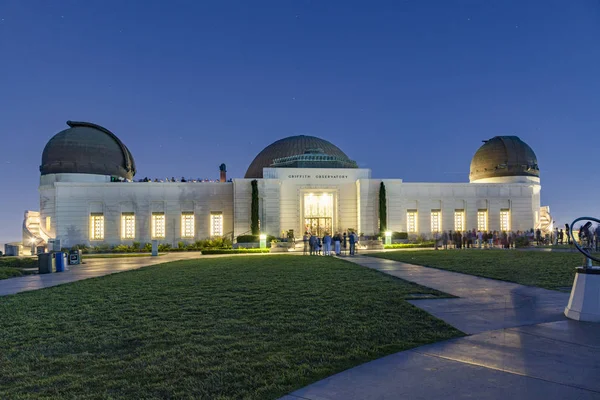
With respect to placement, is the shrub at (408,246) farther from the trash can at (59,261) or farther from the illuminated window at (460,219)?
the trash can at (59,261)

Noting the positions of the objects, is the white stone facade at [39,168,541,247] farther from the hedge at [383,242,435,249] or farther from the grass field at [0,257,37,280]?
the grass field at [0,257,37,280]

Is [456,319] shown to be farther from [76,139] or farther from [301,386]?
[76,139]

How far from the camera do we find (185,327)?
654 cm

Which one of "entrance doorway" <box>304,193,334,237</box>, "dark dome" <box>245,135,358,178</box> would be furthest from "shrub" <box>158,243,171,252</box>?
"dark dome" <box>245,135,358,178</box>

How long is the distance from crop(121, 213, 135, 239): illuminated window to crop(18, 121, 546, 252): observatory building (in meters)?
0.08

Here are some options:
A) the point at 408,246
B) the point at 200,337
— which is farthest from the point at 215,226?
the point at 200,337

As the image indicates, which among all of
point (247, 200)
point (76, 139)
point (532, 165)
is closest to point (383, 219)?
point (247, 200)

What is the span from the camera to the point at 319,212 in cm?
3756

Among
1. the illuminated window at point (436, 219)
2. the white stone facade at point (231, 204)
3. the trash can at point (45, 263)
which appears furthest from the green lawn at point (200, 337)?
A: the illuminated window at point (436, 219)

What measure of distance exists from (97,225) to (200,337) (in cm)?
3441

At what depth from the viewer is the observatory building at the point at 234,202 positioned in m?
36.1

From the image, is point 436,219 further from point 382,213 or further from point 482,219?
point 382,213

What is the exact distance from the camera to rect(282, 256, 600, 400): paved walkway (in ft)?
12.1

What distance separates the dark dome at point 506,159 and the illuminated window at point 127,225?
34750 millimetres
